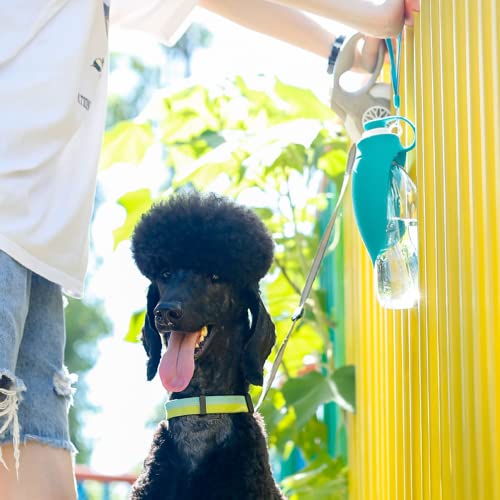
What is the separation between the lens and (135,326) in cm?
372

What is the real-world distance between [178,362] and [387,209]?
1.95 ft

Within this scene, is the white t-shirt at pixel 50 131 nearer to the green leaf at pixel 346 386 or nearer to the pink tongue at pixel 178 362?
the pink tongue at pixel 178 362

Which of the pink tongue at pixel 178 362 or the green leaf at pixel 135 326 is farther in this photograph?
the green leaf at pixel 135 326

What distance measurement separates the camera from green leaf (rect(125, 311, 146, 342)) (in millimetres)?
3641

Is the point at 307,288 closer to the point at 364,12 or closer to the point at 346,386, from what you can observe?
the point at 364,12

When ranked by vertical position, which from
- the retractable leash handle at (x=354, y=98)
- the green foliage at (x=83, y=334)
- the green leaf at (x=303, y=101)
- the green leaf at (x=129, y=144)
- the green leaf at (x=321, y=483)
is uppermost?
the green foliage at (x=83, y=334)

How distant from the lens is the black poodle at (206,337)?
2.09 meters

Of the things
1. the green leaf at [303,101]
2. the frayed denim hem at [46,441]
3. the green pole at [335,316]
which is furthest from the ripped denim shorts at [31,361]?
the green pole at [335,316]

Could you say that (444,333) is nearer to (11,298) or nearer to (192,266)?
(192,266)

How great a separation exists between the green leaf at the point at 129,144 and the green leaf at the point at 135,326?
65 centimetres

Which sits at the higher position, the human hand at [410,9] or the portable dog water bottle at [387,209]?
the human hand at [410,9]

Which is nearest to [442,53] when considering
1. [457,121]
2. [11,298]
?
[457,121]

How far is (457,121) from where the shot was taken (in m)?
1.92

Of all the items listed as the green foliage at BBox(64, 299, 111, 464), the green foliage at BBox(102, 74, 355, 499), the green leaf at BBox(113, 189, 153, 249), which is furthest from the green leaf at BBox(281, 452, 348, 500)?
the green foliage at BBox(64, 299, 111, 464)
